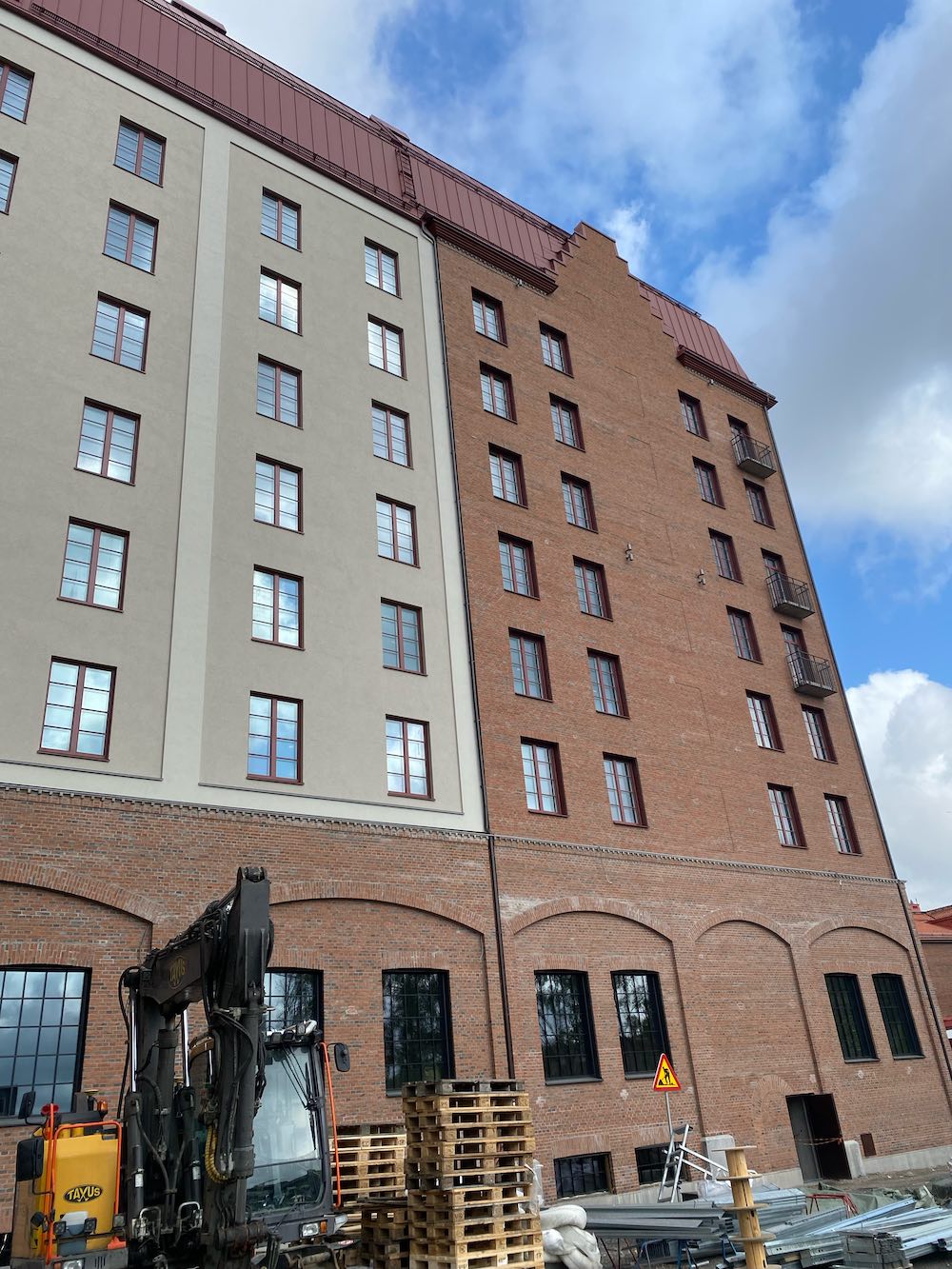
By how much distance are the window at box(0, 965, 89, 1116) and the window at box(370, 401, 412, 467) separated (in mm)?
14059

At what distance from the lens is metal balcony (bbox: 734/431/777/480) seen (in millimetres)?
34469

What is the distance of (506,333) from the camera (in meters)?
29.1

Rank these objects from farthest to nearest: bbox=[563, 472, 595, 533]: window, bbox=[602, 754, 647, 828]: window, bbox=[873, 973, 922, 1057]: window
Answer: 1. bbox=[563, 472, 595, 533]: window
2. bbox=[873, 973, 922, 1057]: window
3. bbox=[602, 754, 647, 828]: window

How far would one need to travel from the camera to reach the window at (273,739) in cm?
1892

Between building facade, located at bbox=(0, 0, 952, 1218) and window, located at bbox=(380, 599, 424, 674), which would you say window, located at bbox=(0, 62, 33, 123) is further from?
window, located at bbox=(380, 599, 424, 674)

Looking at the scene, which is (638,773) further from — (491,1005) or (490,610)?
(491,1005)

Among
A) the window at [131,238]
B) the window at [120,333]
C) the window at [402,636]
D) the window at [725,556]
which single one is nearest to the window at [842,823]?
the window at [725,556]

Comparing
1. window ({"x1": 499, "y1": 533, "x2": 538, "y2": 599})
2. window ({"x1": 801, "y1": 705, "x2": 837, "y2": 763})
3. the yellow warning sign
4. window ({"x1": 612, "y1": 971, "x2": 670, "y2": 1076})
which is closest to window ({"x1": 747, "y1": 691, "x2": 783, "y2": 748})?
window ({"x1": 801, "y1": 705, "x2": 837, "y2": 763})

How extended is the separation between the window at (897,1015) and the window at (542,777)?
41.0 ft

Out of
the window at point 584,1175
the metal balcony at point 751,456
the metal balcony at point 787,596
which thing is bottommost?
the window at point 584,1175

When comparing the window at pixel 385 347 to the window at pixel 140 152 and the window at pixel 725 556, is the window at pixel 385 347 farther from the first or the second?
the window at pixel 725 556

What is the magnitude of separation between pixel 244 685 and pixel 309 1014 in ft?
20.9

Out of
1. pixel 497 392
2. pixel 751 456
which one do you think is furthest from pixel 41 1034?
pixel 751 456

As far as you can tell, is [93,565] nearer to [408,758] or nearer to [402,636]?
[402,636]
